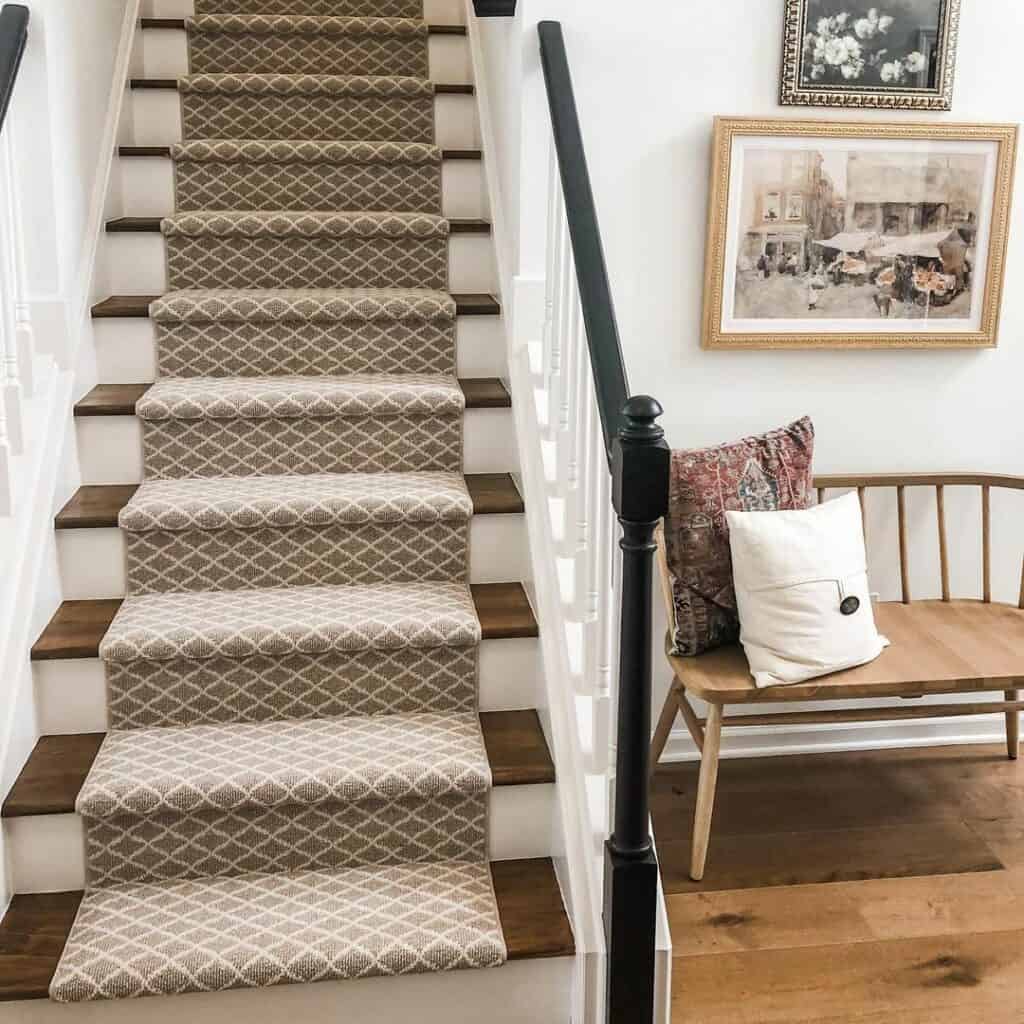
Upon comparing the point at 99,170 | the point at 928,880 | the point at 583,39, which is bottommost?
the point at 928,880

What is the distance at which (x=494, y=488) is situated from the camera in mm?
2656

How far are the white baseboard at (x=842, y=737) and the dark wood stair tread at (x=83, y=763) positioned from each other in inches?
41.9

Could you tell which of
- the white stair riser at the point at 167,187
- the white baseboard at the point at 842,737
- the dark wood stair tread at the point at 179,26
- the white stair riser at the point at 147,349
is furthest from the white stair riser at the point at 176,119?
the white baseboard at the point at 842,737

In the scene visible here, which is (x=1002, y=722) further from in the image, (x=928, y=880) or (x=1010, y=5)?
(x=1010, y=5)

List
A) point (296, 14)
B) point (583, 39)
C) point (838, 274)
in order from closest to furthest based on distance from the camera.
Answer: point (583, 39)
point (838, 274)
point (296, 14)

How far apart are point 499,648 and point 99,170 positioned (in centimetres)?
164

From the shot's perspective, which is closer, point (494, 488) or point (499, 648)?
point (499, 648)

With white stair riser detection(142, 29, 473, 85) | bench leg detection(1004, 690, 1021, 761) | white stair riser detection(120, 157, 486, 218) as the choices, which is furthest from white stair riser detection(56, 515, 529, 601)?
white stair riser detection(142, 29, 473, 85)

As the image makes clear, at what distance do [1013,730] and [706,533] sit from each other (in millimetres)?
1159

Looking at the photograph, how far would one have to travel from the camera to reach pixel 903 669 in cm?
278

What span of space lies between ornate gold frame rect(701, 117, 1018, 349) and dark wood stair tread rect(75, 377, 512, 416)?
0.62 metres

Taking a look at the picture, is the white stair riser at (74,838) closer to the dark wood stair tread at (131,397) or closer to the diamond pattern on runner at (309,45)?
the dark wood stair tread at (131,397)

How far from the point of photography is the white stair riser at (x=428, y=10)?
3.68 meters

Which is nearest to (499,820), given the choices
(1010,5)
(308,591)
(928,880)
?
(308,591)
